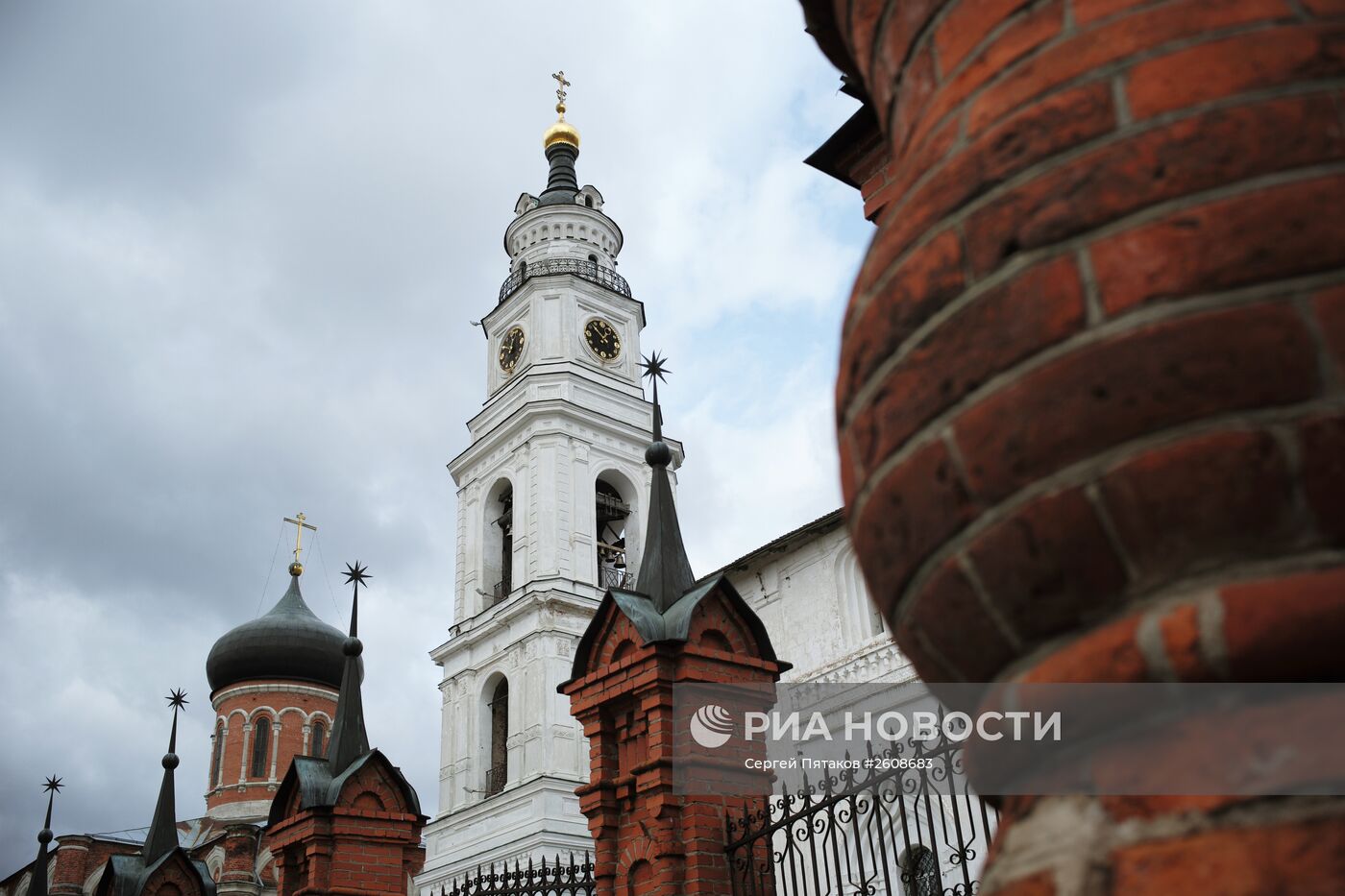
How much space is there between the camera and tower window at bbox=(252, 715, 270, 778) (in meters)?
41.1

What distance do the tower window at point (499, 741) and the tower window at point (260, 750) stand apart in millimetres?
15575

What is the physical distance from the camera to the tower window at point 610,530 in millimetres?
29703

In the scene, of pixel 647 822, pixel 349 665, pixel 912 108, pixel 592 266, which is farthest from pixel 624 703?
pixel 592 266

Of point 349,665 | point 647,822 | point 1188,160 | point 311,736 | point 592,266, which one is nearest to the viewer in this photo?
point 1188,160

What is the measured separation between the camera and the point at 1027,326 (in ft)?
3.68

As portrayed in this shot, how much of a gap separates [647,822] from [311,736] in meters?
38.5

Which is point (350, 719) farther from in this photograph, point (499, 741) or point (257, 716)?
point (257, 716)

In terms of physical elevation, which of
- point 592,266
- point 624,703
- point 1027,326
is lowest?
point 1027,326

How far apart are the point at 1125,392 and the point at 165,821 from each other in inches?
575

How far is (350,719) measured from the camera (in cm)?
914

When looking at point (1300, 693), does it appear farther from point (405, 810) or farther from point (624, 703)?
point (405, 810)

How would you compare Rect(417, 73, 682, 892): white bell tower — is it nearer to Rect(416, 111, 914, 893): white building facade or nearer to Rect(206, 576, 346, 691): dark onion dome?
Rect(416, 111, 914, 893): white building facade

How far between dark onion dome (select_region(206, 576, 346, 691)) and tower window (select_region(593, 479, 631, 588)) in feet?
51.0

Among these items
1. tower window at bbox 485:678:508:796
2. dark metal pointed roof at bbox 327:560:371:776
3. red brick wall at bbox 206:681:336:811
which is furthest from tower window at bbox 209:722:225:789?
dark metal pointed roof at bbox 327:560:371:776
